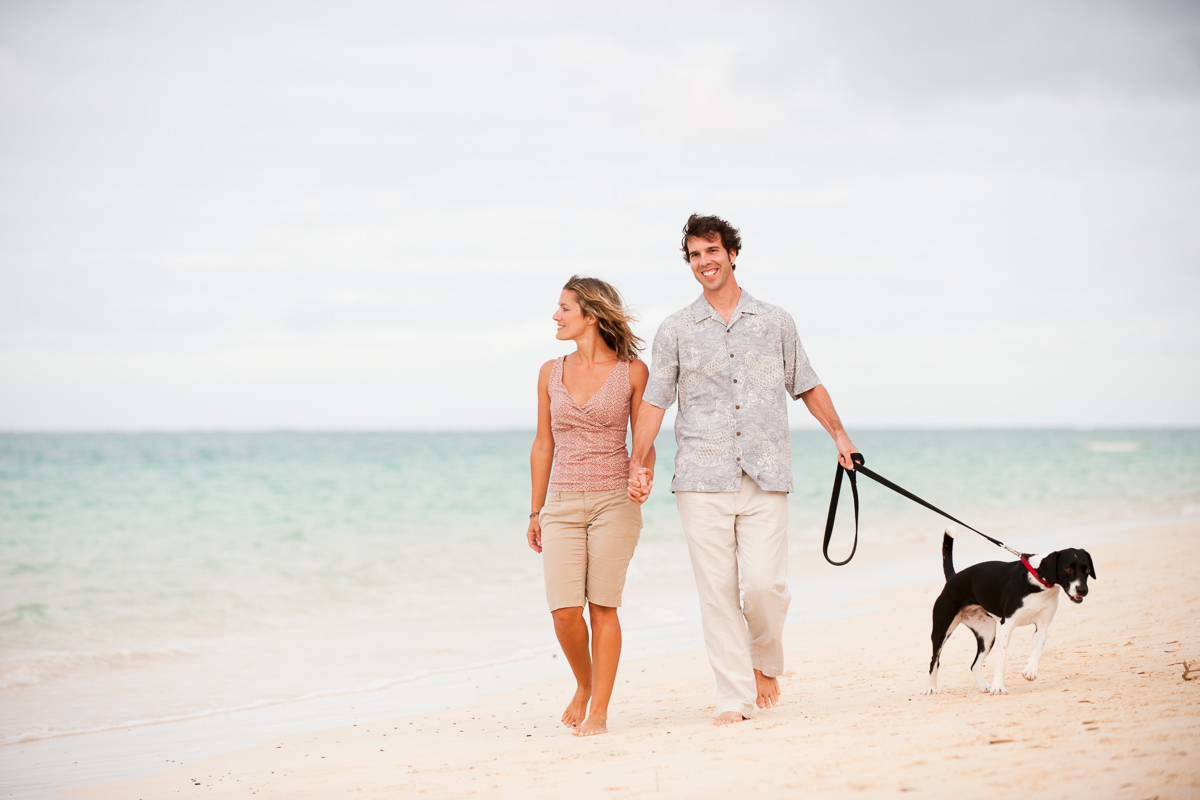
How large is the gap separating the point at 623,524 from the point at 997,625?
71.7 inches

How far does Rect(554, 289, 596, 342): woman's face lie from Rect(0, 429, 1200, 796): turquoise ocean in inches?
108

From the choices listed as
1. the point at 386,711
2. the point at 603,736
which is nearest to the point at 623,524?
the point at 603,736

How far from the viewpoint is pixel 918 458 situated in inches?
1604

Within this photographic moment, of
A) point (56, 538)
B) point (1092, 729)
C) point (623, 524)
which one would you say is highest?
point (623, 524)

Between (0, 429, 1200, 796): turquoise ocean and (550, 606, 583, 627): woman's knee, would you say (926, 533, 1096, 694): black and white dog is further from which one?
(0, 429, 1200, 796): turquoise ocean

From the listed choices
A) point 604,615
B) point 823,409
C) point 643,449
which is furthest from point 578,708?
point 823,409

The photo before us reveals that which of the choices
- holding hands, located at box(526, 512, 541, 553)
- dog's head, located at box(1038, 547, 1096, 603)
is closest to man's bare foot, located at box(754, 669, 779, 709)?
holding hands, located at box(526, 512, 541, 553)

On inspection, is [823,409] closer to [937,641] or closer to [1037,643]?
[937,641]

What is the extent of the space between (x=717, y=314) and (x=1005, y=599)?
70.8 inches

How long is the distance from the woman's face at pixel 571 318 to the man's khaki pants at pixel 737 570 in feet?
3.10

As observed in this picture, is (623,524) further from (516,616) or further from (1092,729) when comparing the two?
(516,616)

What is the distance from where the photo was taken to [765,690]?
4.41m

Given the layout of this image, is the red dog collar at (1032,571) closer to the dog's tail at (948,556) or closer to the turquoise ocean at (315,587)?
the dog's tail at (948,556)

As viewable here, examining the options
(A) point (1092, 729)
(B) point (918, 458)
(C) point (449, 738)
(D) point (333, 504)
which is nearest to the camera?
(A) point (1092, 729)
